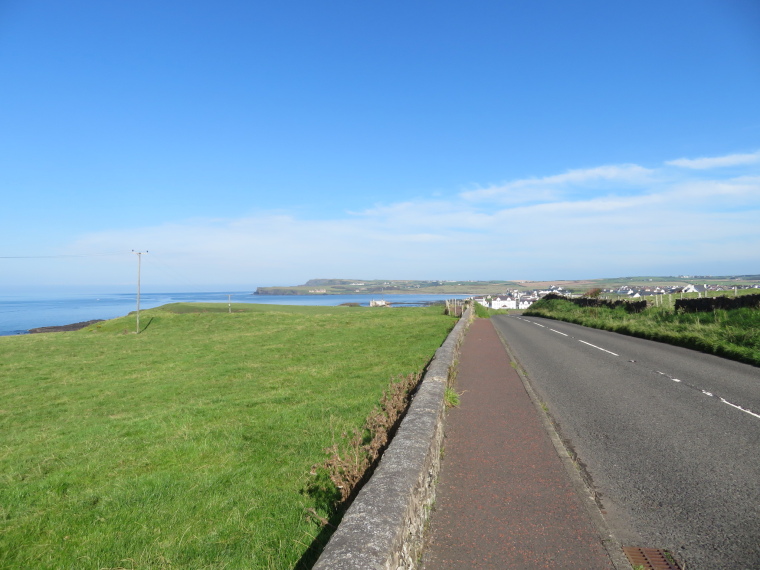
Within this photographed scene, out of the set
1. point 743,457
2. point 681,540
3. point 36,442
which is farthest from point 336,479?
point 36,442

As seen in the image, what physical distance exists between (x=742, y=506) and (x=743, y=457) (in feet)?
4.75

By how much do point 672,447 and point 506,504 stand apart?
296cm

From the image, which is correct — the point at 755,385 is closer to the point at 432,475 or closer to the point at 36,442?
the point at 432,475

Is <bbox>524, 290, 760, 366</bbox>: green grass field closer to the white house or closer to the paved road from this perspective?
the paved road

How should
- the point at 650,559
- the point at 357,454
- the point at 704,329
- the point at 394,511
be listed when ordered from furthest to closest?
the point at 704,329 < the point at 357,454 < the point at 650,559 < the point at 394,511

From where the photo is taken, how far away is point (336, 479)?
4172 millimetres

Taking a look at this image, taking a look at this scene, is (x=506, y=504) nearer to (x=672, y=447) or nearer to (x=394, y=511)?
(x=394, y=511)

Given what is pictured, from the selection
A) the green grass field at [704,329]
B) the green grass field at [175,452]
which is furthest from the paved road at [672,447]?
the green grass field at [175,452]

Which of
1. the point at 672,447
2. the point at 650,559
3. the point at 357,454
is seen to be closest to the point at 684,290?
the point at 672,447

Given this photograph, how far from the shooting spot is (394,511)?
2.89m

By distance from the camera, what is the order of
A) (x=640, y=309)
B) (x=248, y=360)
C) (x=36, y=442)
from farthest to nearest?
(x=640, y=309) → (x=248, y=360) → (x=36, y=442)

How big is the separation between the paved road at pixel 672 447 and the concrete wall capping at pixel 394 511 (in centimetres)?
165

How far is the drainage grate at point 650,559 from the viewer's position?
10.2ft

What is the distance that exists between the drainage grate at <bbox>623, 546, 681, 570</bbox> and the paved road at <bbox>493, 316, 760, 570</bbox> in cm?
10
